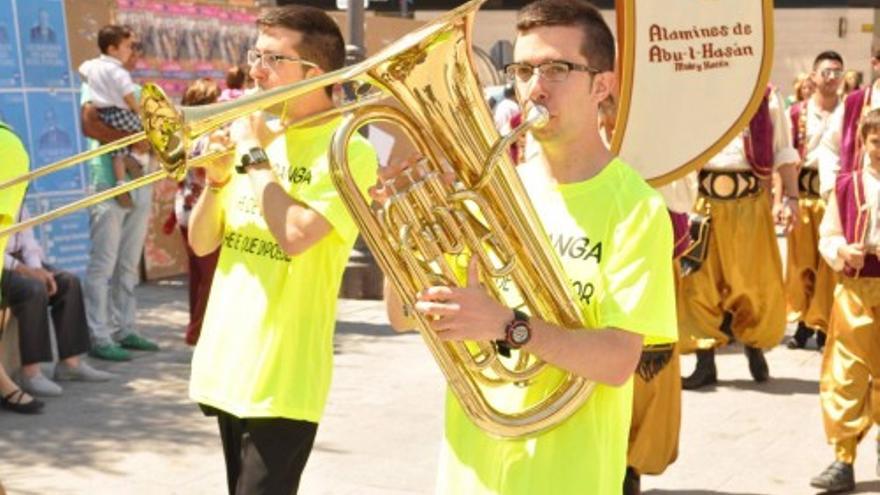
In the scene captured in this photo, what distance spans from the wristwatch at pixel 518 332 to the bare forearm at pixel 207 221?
5.31ft

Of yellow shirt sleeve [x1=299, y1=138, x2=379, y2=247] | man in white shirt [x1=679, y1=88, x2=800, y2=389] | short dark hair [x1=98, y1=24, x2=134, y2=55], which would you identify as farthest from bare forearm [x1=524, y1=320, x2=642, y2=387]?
short dark hair [x1=98, y1=24, x2=134, y2=55]

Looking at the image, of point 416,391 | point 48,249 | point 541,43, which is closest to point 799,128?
point 416,391

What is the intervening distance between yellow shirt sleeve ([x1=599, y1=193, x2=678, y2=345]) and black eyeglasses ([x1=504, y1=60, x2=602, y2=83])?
0.90 ft

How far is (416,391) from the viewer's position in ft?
24.4

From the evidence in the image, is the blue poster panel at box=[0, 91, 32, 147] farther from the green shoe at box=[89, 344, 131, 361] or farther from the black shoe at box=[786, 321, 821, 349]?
the black shoe at box=[786, 321, 821, 349]

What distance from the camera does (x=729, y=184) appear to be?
7750 millimetres

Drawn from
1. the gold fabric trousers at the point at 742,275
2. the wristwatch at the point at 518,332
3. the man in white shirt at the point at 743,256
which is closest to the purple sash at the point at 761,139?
the man in white shirt at the point at 743,256

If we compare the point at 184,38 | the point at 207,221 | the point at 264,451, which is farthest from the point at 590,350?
the point at 184,38

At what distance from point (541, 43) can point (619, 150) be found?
3.16 ft

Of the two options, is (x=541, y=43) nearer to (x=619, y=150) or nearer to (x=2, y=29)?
(x=619, y=150)

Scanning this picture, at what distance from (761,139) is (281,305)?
14.9 feet

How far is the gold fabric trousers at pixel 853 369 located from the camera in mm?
5531

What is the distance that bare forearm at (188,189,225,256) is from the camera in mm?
3783

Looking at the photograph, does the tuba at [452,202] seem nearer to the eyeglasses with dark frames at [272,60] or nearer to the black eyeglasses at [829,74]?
the eyeglasses with dark frames at [272,60]
